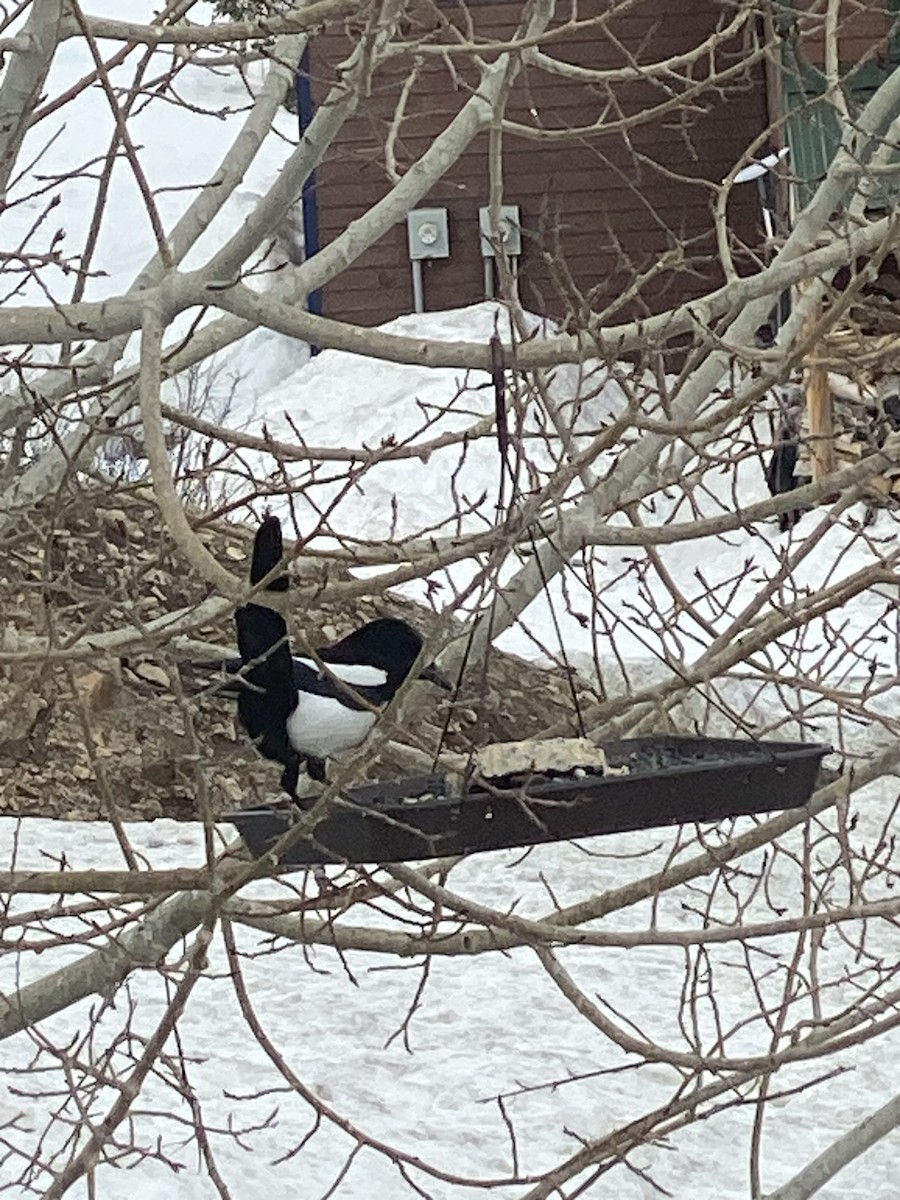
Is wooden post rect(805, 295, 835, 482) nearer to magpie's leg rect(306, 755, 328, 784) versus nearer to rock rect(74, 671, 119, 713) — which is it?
rock rect(74, 671, 119, 713)

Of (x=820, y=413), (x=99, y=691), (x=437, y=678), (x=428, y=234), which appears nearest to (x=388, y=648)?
(x=437, y=678)

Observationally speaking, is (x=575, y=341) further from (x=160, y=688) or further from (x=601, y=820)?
(x=160, y=688)

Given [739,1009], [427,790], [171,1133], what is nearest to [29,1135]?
[171,1133]

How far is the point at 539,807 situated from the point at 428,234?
36.9 ft

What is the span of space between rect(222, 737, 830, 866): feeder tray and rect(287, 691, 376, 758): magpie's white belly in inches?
3.1

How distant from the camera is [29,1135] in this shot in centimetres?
507

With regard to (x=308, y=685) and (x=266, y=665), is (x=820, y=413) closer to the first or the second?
(x=308, y=685)

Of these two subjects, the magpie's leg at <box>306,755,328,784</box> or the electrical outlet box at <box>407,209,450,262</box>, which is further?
the electrical outlet box at <box>407,209,450,262</box>

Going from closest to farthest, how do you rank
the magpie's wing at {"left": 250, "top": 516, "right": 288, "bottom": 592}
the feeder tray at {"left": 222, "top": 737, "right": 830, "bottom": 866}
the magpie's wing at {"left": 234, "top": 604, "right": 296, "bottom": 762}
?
1. the magpie's wing at {"left": 250, "top": 516, "right": 288, "bottom": 592}
2. the magpie's wing at {"left": 234, "top": 604, "right": 296, "bottom": 762}
3. the feeder tray at {"left": 222, "top": 737, "right": 830, "bottom": 866}

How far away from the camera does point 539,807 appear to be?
2256 millimetres

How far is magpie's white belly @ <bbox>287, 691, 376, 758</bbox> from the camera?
2.31 metres

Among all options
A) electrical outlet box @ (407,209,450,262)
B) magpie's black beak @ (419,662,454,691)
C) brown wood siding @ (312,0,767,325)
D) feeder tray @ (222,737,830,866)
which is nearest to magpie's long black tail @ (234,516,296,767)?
feeder tray @ (222,737,830,866)

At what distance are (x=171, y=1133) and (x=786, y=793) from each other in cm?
332

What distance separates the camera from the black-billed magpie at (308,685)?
2.12 m
